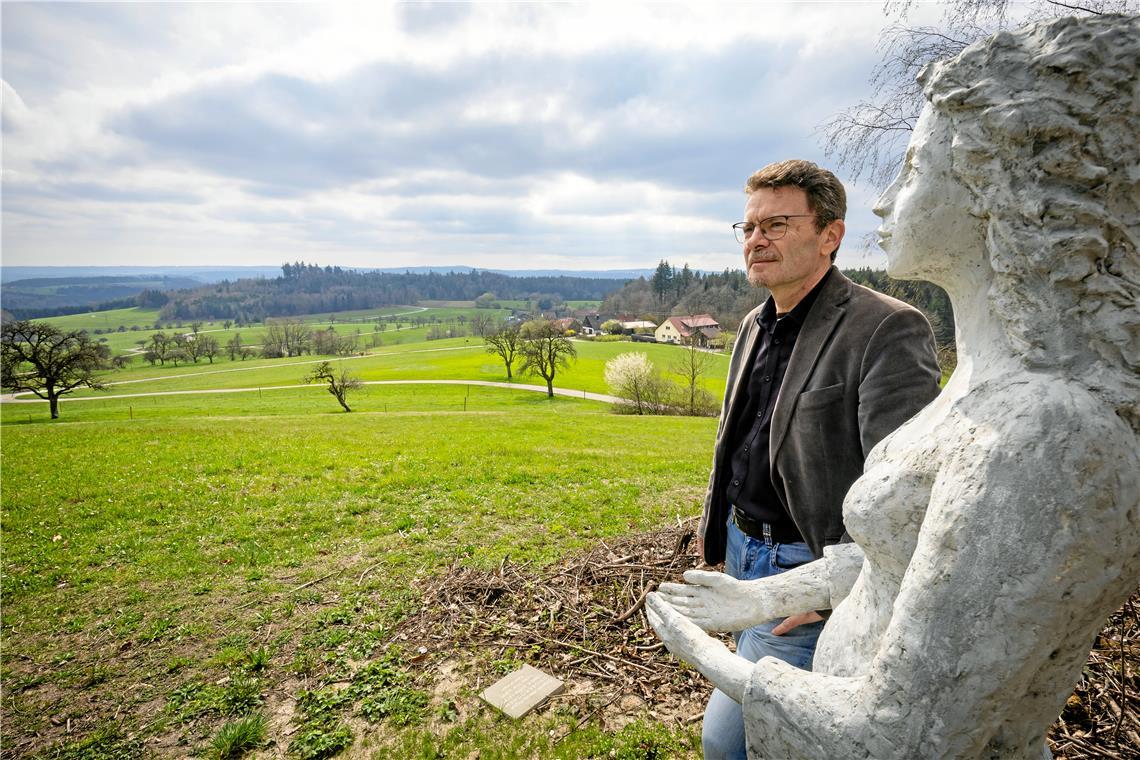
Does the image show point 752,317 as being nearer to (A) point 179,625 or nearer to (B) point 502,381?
(A) point 179,625

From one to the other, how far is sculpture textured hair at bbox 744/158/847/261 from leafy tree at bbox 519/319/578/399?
1672 inches

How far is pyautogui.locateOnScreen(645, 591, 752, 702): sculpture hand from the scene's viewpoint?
1.61 meters

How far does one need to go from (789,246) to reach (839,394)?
76 cm

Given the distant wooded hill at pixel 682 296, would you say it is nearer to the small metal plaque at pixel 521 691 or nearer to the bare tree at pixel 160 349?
the small metal plaque at pixel 521 691

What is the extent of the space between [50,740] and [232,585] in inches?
98.2

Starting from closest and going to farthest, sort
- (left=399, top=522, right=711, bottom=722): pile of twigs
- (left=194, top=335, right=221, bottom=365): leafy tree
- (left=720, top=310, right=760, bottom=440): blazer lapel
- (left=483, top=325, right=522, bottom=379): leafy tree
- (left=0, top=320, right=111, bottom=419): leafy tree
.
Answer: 1. (left=720, top=310, right=760, bottom=440): blazer lapel
2. (left=399, top=522, right=711, bottom=722): pile of twigs
3. (left=0, top=320, right=111, bottom=419): leafy tree
4. (left=483, top=325, right=522, bottom=379): leafy tree
5. (left=194, top=335, right=221, bottom=365): leafy tree

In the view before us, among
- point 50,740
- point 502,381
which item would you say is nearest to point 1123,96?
point 50,740

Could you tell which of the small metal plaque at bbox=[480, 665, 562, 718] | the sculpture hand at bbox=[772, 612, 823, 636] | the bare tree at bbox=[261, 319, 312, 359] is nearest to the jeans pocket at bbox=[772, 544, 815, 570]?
the sculpture hand at bbox=[772, 612, 823, 636]

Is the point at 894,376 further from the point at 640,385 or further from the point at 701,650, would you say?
the point at 640,385

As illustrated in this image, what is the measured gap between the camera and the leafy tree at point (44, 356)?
30188 mm

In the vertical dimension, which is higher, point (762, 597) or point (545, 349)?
point (762, 597)

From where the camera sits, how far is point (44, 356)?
31266 mm

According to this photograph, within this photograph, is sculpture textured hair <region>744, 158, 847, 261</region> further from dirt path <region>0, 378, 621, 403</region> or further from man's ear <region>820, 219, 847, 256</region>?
dirt path <region>0, 378, 621, 403</region>

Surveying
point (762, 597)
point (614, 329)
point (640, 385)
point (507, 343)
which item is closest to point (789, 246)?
point (762, 597)
